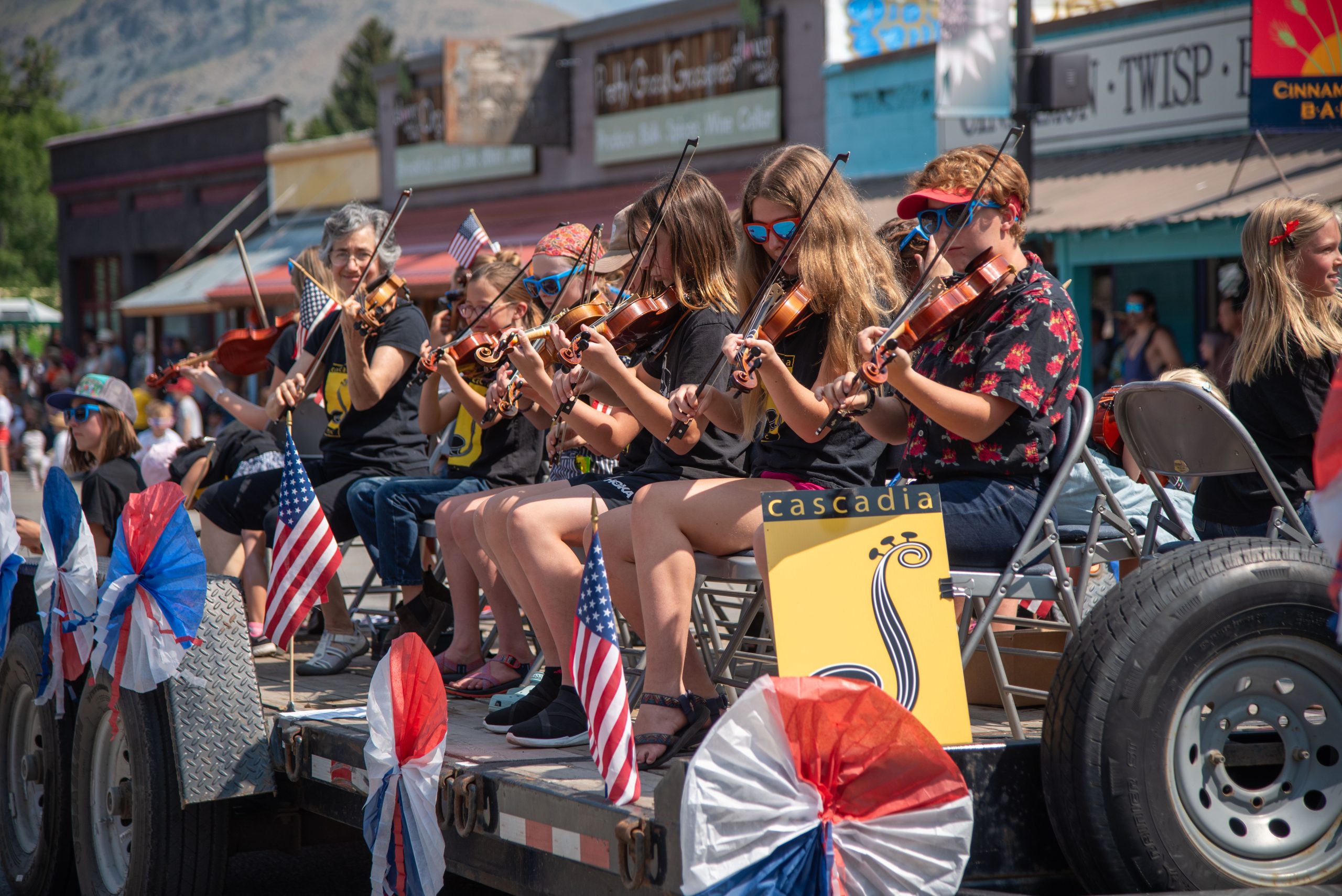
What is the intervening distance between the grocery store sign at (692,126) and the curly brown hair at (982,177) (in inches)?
548

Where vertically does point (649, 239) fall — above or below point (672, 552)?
above

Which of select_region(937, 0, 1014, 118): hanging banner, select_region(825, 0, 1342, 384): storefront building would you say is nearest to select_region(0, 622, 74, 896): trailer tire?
select_region(825, 0, 1342, 384): storefront building

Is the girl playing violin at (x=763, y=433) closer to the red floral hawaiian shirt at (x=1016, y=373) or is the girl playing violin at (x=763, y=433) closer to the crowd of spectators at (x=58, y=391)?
the red floral hawaiian shirt at (x=1016, y=373)

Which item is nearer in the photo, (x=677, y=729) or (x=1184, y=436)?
(x=677, y=729)

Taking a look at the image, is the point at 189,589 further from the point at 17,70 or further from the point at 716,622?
the point at 17,70

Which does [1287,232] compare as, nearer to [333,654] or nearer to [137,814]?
[333,654]

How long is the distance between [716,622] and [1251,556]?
84.4 inches

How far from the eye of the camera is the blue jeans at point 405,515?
5.02 meters

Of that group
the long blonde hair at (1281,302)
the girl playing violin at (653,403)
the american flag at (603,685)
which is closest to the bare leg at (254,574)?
the girl playing violin at (653,403)

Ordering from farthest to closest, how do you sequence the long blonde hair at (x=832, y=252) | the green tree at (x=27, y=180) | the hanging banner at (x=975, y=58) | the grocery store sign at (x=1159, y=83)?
the green tree at (x=27, y=180), the grocery store sign at (x=1159, y=83), the hanging banner at (x=975, y=58), the long blonde hair at (x=832, y=252)

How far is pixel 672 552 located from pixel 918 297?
0.83 meters

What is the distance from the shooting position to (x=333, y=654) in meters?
4.98


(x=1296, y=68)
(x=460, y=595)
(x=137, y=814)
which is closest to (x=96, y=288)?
(x=1296, y=68)

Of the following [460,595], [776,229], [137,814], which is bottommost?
[137,814]
